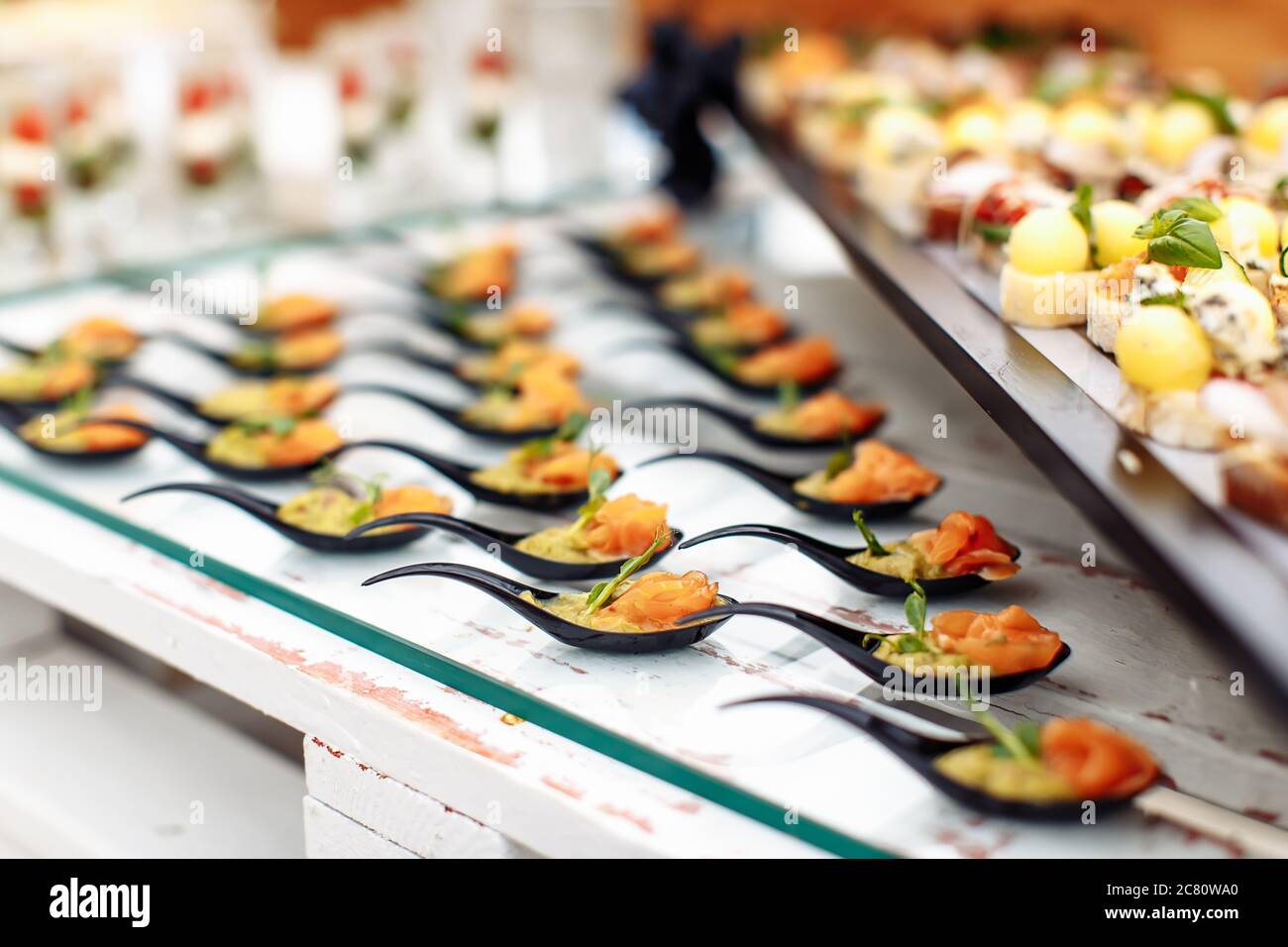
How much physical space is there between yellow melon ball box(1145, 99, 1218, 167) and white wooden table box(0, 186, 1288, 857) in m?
0.56

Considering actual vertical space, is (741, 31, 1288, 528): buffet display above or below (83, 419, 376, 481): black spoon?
above

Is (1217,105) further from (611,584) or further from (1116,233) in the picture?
(611,584)

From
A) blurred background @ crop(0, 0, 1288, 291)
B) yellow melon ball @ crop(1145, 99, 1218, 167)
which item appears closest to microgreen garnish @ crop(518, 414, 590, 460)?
yellow melon ball @ crop(1145, 99, 1218, 167)

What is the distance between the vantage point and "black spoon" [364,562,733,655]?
46.9 inches

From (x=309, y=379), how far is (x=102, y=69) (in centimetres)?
135

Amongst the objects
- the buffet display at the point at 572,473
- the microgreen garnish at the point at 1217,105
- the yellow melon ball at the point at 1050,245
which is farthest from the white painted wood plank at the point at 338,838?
the microgreen garnish at the point at 1217,105

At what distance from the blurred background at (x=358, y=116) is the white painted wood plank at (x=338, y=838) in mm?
1714

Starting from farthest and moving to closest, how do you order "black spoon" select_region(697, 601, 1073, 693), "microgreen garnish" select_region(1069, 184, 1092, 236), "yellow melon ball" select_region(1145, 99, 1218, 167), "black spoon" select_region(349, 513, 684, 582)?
"yellow melon ball" select_region(1145, 99, 1218, 167), "microgreen garnish" select_region(1069, 184, 1092, 236), "black spoon" select_region(349, 513, 684, 582), "black spoon" select_region(697, 601, 1073, 693)

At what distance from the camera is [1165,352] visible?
113 centimetres

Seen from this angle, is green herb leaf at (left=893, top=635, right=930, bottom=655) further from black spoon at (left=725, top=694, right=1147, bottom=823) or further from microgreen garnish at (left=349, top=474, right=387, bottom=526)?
microgreen garnish at (left=349, top=474, right=387, bottom=526)

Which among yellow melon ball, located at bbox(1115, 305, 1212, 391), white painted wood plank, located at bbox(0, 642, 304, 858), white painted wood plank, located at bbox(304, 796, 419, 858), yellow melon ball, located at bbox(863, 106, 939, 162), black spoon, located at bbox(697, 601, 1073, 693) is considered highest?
yellow melon ball, located at bbox(863, 106, 939, 162)

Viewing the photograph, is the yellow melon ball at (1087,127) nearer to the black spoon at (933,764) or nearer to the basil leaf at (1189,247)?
the basil leaf at (1189,247)

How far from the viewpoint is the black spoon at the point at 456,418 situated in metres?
1.70

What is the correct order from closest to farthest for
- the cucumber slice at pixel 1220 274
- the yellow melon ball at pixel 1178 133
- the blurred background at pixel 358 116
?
the cucumber slice at pixel 1220 274 < the yellow melon ball at pixel 1178 133 < the blurred background at pixel 358 116
